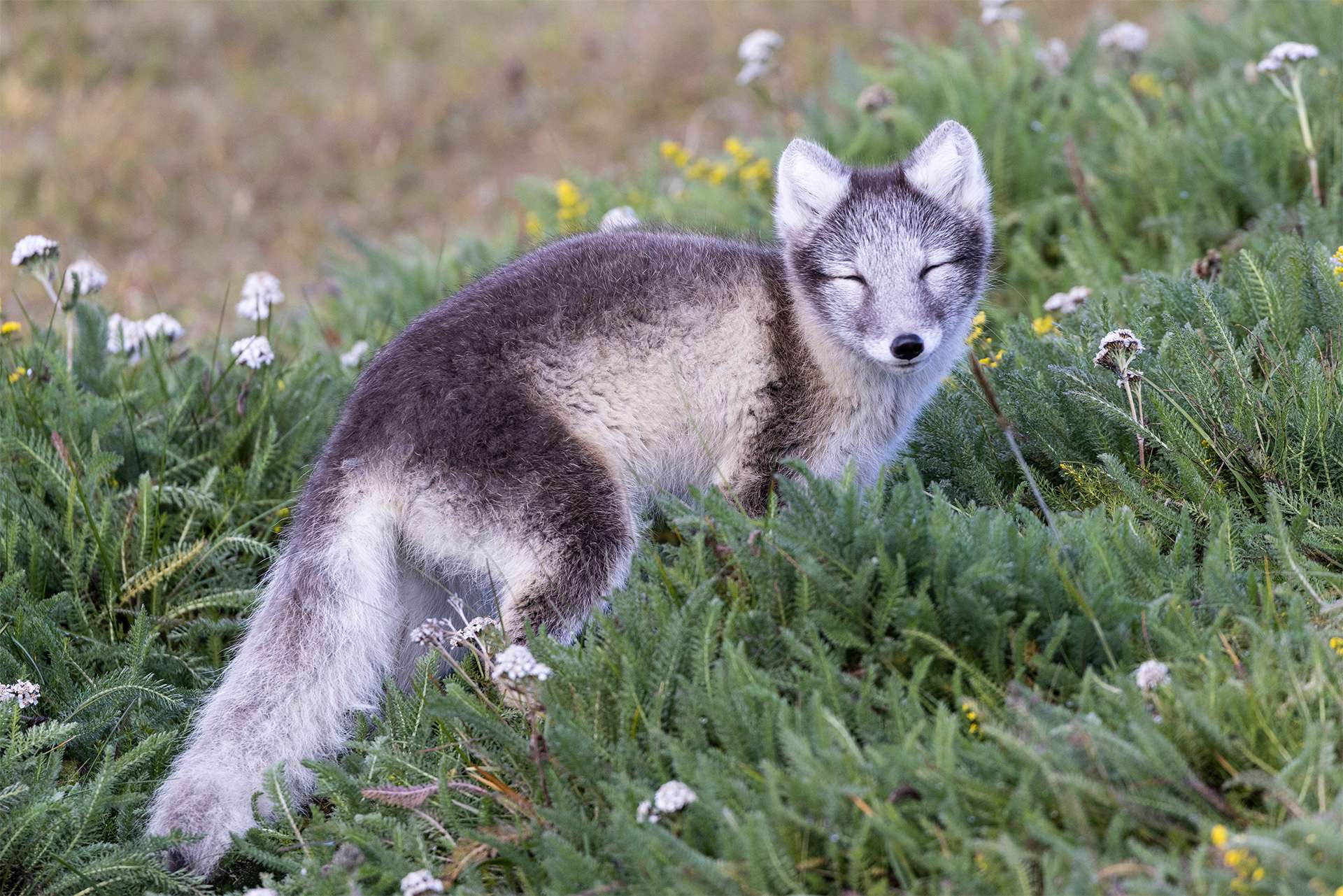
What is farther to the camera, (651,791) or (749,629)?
(749,629)

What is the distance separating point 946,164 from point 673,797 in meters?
2.54

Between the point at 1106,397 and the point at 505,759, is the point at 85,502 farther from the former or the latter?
the point at 1106,397

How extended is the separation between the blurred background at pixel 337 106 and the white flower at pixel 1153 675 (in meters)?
7.54

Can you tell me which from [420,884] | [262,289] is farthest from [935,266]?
[262,289]

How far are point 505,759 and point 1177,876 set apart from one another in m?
1.75

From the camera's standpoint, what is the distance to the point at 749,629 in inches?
137

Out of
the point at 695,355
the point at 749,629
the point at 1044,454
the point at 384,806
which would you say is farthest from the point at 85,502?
the point at 1044,454

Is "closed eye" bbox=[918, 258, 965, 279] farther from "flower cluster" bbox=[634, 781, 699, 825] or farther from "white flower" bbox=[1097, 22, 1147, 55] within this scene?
"white flower" bbox=[1097, 22, 1147, 55]

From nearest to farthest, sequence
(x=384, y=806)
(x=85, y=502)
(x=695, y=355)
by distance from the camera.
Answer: (x=384, y=806) < (x=695, y=355) < (x=85, y=502)

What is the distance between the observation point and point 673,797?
2.92 meters

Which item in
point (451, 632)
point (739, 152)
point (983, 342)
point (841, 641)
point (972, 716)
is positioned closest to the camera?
point (972, 716)

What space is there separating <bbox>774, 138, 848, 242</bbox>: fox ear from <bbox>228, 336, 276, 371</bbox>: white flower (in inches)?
83.9

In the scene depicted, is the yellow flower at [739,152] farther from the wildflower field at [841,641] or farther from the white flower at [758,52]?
the wildflower field at [841,641]

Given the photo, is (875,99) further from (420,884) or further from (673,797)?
(420,884)
